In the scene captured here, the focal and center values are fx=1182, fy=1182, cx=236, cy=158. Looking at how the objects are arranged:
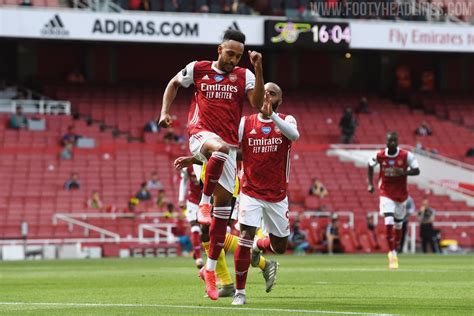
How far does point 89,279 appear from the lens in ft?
59.7

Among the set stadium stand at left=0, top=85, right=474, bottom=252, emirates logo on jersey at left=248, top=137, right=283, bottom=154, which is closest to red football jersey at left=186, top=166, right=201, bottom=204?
emirates logo on jersey at left=248, top=137, right=283, bottom=154

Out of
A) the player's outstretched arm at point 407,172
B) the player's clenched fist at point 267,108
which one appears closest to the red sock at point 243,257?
the player's clenched fist at point 267,108

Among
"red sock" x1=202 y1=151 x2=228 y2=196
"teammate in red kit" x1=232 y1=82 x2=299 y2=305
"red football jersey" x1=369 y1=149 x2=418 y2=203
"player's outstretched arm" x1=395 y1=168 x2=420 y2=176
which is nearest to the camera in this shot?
"red sock" x1=202 y1=151 x2=228 y2=196

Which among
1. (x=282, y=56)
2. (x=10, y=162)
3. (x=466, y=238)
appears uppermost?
(x=282, y=56)

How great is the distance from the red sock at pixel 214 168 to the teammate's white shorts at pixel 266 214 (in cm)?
80

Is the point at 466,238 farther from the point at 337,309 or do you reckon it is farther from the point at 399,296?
the point at 337,309

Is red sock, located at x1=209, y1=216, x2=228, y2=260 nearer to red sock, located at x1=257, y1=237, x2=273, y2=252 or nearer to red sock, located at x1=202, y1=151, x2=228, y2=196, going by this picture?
red sock, located at x1=202, y1=151, x2=228, y2=196

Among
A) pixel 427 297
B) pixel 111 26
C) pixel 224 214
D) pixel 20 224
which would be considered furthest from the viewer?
pixel 111 26

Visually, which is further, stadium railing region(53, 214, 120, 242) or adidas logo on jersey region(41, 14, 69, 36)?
adidas logo on jersey region(41, 14, 69, 36)

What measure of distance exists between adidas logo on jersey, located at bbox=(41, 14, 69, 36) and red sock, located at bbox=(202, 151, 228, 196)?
29.1m

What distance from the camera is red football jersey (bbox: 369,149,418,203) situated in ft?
73.9

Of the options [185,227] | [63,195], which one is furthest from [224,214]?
[63,195]

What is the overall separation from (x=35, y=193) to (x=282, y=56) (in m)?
17.6

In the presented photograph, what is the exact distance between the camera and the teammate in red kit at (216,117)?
12.0m
